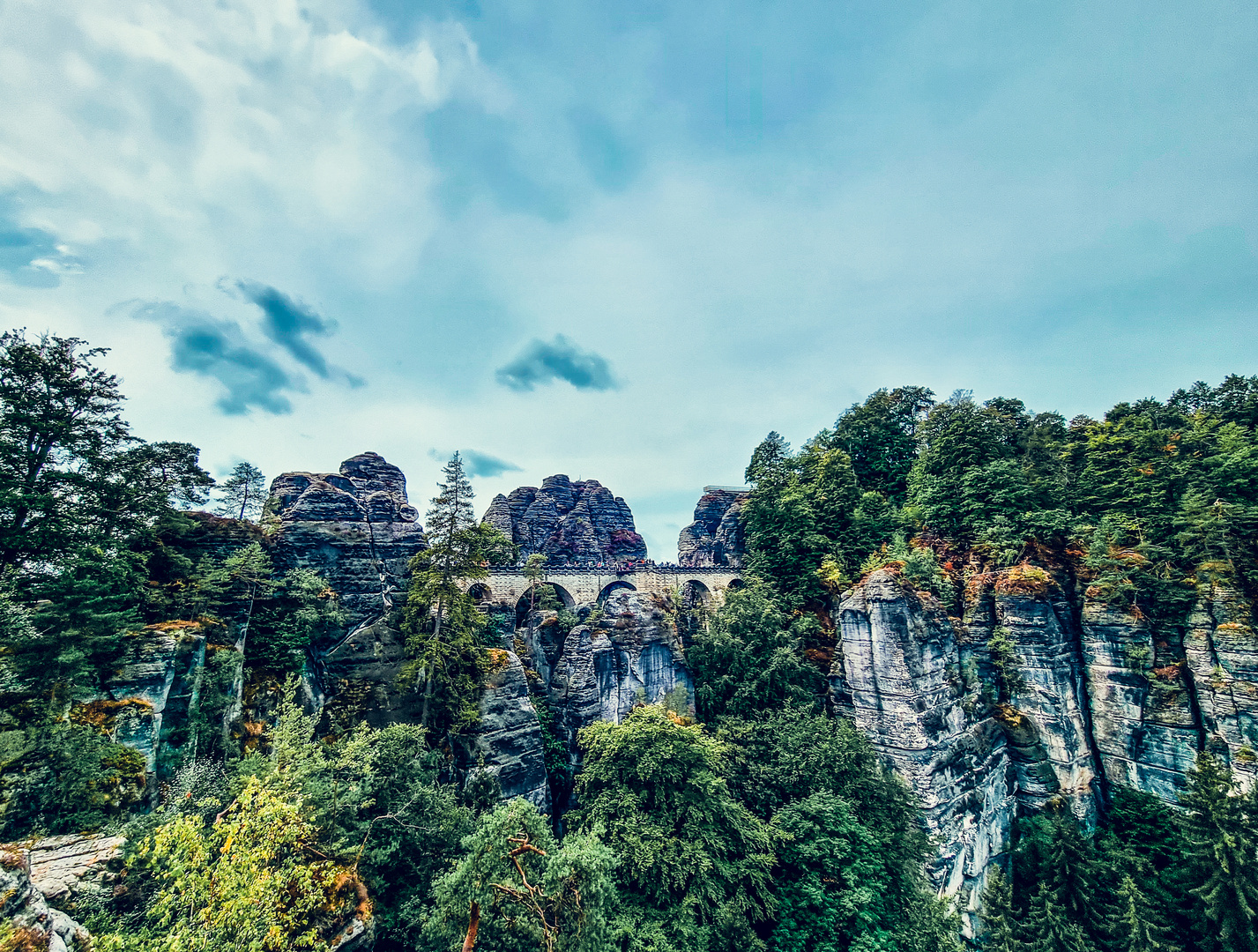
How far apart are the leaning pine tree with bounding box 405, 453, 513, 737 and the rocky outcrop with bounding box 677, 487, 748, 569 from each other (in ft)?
91.1

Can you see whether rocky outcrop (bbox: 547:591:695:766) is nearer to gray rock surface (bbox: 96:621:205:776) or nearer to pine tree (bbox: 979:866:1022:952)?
pine tree (bbox: 979:866:1022:952)

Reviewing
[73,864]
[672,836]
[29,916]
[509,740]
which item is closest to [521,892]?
[672,836]

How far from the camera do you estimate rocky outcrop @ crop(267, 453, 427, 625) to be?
22.2 m

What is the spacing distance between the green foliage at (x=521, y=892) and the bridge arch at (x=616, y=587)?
20407mm

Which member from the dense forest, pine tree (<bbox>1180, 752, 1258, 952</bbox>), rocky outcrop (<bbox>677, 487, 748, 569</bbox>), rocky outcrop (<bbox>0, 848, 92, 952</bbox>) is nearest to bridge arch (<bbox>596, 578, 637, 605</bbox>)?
the dense forest

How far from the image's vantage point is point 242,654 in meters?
18.0

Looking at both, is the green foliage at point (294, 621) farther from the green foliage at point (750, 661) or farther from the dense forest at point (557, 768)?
the green foliage at point (750, 661)

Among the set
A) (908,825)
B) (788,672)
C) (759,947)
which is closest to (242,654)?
(759,947)

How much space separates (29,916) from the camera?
7.69 m

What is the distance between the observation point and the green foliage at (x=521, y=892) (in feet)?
39.3

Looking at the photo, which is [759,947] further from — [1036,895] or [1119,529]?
[1119,529]

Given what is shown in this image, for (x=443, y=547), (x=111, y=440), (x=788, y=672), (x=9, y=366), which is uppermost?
(x=9, y=366)

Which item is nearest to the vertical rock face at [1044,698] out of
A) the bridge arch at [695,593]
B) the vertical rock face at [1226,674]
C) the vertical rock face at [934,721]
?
the vertical rock face at [934,721]

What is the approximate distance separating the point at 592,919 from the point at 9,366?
24109 millimetres
